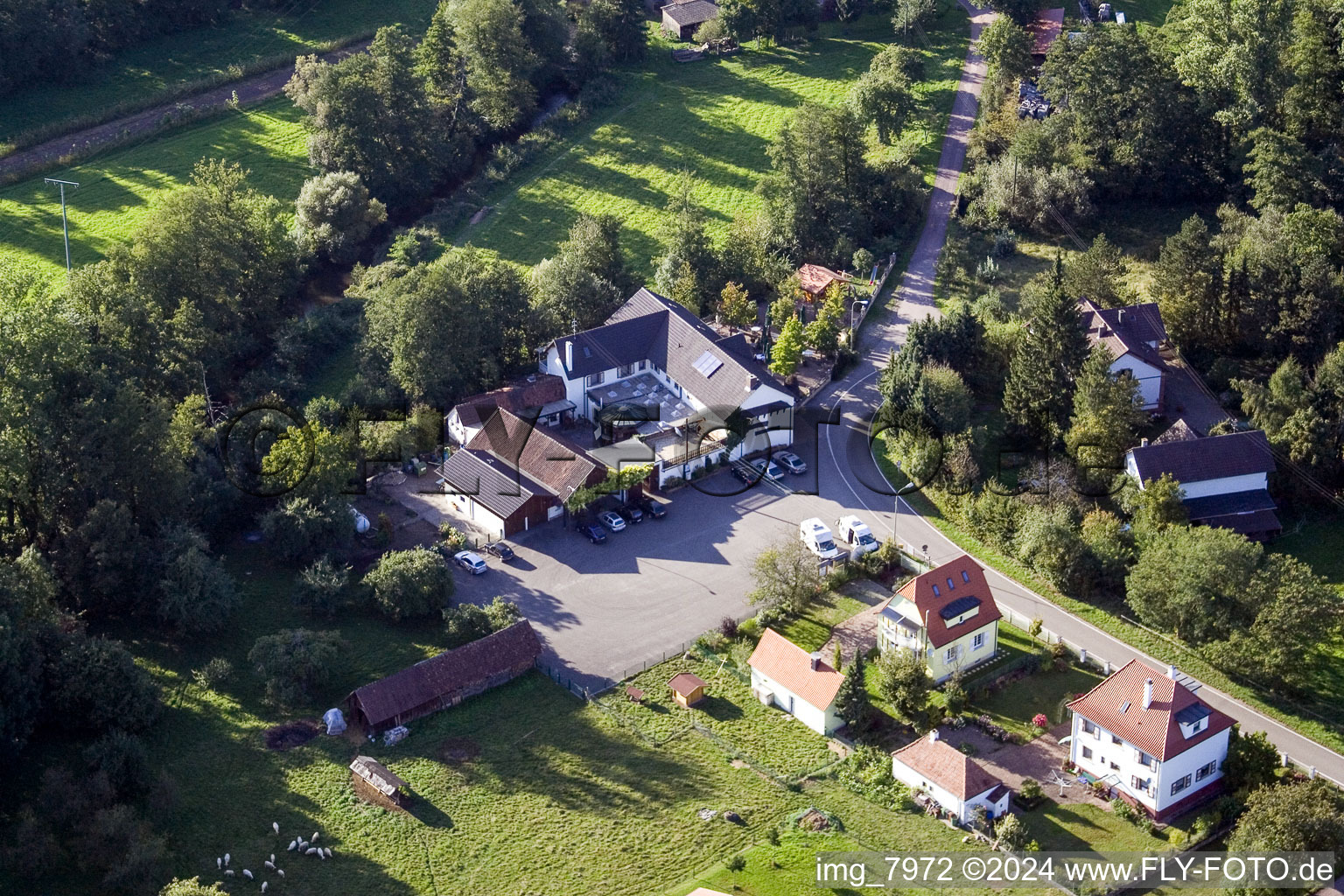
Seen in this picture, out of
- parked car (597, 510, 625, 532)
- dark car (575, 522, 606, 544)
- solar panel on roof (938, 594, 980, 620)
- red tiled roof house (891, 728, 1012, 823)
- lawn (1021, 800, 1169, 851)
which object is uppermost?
solar panel on roof (938, 594, 980, 620)

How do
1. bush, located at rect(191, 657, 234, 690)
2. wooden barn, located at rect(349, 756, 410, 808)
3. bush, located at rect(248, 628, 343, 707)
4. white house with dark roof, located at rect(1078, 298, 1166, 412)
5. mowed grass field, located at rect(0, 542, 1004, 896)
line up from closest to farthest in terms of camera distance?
mowed grass field, located at rect(0, 542, 1004, 896)
wooden barn, located at rect(349, 756, 410, 808)
bush, located at rect(248, 628, 343, 707)
bush, located at rect(191, 657, 234, 690)
white house with dark roof, located at rect(1078, 298, 1166, 412)

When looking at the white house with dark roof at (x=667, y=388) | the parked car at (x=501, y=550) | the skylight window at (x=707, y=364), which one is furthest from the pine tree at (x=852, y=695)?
the skylight window at (x=707, y=364)

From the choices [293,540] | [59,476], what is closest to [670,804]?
[293,540]

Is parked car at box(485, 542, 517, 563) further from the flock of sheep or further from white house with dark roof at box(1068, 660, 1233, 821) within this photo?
white house with dark roof at box(1068, 660, 1233, 821)

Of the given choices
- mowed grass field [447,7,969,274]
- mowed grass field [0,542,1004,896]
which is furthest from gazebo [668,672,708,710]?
mowed grass field [447,7,969,274]

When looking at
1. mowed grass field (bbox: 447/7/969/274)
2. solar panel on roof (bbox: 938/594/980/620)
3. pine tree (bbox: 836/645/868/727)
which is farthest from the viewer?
mowed grass field (bbox: 447/7/969/274)

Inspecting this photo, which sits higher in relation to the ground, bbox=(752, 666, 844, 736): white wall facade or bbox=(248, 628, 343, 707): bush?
bbox=(248, 628, 343, 707): bush
